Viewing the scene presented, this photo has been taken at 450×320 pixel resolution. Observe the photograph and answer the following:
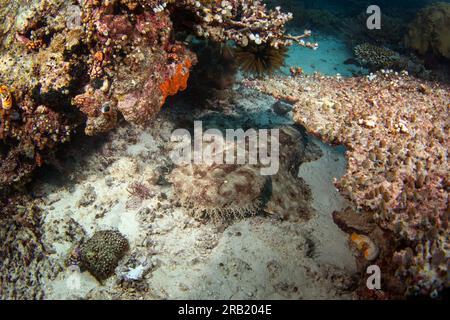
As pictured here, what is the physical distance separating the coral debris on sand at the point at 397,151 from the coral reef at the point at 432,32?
3609mm

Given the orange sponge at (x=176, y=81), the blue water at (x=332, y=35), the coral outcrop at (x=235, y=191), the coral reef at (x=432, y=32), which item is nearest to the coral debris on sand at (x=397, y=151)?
the coral outcrop at (x=235, y=191)

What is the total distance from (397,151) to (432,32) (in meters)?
8.11

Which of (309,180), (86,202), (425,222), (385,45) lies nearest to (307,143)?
(309,180)

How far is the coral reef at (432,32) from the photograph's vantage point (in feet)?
34.6

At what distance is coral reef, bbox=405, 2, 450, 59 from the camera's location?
10.5m

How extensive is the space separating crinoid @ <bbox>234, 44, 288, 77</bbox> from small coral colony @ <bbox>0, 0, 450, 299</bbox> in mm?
20

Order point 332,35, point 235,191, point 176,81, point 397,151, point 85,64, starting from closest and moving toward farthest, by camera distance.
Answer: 1. point 85,64
2. point 235,191
3. point 176,81
4. point 397,151
5. point 332,35

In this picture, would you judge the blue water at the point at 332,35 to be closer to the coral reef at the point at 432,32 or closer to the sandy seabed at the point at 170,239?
the coral reef at the point at 432,32

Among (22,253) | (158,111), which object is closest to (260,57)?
(158,111)

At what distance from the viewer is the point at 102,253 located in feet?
15.0

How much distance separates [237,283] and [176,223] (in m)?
1.40

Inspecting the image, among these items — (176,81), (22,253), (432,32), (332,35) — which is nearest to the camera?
(176,81)

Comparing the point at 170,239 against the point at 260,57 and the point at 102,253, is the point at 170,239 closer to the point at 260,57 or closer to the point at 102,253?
the point at 102,253

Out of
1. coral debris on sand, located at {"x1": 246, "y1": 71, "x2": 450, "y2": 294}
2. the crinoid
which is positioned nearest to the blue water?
coral debris on sand, located at {"x1": 246, "y1": 71, "x2": 450, "y2": 294}
